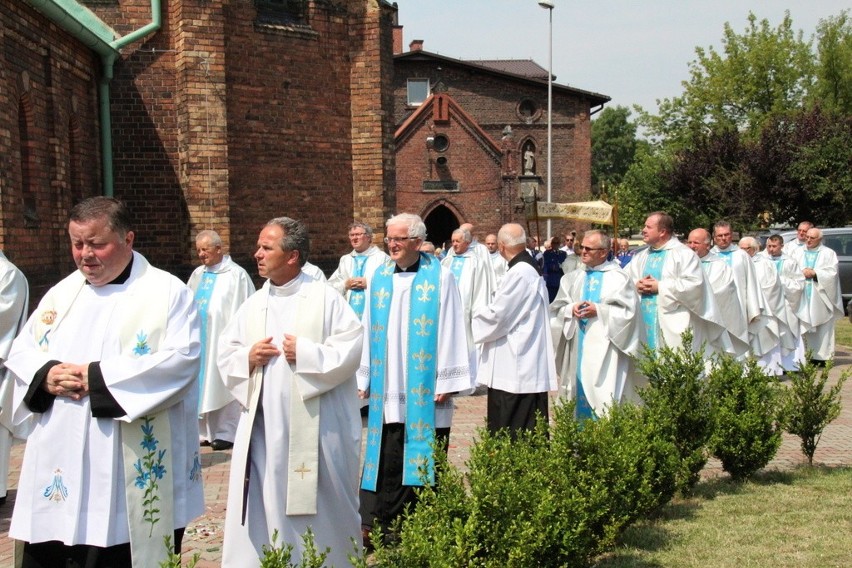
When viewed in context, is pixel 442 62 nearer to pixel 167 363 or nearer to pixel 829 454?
pixel 829 454

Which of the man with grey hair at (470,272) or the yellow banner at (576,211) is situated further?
the yellow banner at (576,211)

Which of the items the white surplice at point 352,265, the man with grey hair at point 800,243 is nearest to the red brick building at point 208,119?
the white surplice at point 352,265

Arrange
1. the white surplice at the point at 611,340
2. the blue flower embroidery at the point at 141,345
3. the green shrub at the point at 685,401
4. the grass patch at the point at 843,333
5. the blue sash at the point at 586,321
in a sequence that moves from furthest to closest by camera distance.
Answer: the grass patch at the point at 843,333, the blue sash at the point at 586,321, the white surplice at the point at 611,340, the green shrub at the point at 685,401, the blue flower embroidery at the point at 141,345

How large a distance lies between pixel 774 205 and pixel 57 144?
27.5m

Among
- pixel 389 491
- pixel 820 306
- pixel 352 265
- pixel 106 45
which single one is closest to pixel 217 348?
pixel 352 265

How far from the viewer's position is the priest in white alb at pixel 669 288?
30.4ft

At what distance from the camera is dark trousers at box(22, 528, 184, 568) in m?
4.14

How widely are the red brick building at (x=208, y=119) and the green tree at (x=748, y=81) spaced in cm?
3248

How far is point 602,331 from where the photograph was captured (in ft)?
26.4

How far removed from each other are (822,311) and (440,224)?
1133 inches

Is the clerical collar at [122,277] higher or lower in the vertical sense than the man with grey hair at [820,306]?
higher

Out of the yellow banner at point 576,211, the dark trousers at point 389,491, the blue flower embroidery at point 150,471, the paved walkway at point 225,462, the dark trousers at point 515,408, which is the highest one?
the yellow banner at point 576,211

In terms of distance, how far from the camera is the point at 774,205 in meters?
34.3

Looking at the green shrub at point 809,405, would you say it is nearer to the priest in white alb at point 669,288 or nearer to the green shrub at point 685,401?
the green shrub at point 685,401
